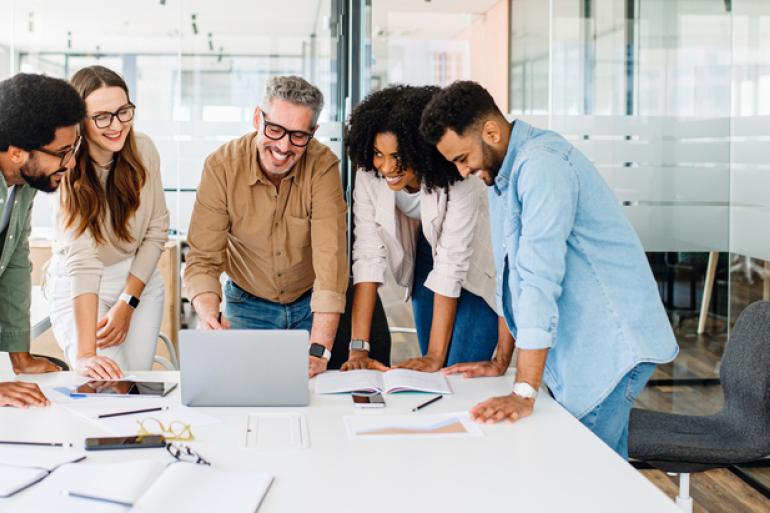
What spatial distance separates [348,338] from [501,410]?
1143 mm

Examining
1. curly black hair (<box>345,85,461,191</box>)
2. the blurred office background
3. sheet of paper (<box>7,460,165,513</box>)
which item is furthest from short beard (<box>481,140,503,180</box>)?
the blurred office background

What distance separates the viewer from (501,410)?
190 cm

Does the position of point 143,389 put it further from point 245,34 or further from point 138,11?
point 138,11

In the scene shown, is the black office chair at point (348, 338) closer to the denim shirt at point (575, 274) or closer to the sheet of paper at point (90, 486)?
the denim shirt at point (575, 274)

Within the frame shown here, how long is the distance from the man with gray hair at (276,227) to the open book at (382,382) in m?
0.14

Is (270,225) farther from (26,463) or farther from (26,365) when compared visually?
(26,463)

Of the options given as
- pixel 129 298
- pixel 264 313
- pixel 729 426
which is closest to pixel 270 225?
pixel 264 313

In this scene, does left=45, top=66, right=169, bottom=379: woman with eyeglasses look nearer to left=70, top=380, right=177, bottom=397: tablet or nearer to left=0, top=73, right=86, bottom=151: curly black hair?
left=70, top=380, right=177, bottom=397: tablet

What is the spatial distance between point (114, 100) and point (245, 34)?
112 inches

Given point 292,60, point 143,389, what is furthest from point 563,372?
point 292,60

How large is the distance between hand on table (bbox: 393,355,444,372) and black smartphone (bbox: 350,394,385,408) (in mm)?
314

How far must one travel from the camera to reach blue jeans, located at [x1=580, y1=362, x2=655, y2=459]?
2055mm

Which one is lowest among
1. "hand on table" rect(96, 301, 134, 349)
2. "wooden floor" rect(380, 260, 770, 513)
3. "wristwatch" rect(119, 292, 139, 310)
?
"wooden floor" rect(380, 260, 770, 513)

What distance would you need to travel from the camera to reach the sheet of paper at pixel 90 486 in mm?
1363
